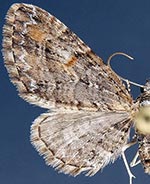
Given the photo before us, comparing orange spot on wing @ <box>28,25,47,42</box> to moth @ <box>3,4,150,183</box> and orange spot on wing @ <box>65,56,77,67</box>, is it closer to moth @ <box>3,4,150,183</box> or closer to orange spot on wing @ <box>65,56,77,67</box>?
moth @ <box>3,4,150,183</box>

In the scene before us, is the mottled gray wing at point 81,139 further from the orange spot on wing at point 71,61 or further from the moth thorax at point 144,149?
the orange spot on wing at point 71,61

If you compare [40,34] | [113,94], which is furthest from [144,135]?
[40,34]

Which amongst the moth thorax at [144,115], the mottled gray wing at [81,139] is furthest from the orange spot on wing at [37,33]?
the moth thorax at [144,115]

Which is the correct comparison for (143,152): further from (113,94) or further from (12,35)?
(12,35)

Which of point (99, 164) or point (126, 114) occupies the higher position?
point (126, 114)

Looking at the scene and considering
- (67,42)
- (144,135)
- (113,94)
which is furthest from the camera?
(67,42)

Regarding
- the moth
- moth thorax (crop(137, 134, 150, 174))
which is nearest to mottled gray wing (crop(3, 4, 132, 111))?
the moth

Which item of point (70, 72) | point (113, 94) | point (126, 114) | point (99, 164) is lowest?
point (99, 164)

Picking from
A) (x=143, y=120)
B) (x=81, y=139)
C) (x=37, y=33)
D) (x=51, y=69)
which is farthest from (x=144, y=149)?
(x=37, y=33)
